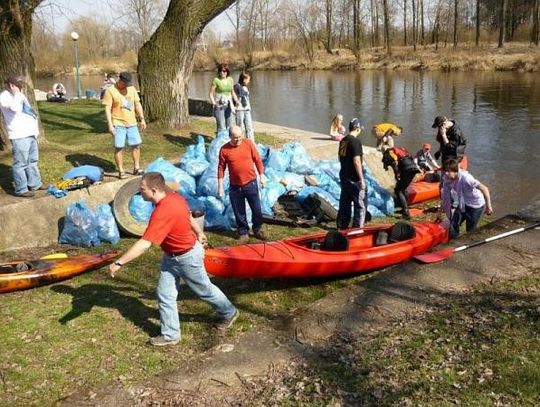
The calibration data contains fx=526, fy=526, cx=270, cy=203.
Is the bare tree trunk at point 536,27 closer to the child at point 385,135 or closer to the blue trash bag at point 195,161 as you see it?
the child at point 385,135

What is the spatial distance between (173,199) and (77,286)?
2530mm

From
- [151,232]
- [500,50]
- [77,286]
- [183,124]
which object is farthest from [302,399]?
[500,50]

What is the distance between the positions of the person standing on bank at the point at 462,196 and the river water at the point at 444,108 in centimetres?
306

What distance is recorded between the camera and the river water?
535 inches

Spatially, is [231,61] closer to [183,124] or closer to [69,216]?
[183,124]

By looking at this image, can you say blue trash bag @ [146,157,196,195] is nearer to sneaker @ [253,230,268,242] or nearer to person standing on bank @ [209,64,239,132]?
sneaker @ [253,230,268,242]

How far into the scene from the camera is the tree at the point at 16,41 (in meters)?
9.05

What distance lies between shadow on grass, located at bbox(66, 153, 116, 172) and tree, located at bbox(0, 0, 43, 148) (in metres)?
1.22

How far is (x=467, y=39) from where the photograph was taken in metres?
54.7

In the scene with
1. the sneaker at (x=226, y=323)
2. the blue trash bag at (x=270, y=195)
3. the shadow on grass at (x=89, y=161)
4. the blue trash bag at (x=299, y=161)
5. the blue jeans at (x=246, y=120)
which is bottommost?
the sneaker at (x=226, y=323)

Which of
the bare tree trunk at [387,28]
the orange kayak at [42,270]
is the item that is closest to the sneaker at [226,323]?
the orange kayak at [42,270]

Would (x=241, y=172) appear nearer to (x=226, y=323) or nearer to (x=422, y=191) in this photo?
(x=226, y=323)

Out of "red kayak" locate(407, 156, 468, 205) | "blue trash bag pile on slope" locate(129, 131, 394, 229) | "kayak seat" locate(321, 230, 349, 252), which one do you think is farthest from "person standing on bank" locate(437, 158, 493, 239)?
"red kayak" locate(407, 156, 468, 205)

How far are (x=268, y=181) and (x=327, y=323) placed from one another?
4.51m
